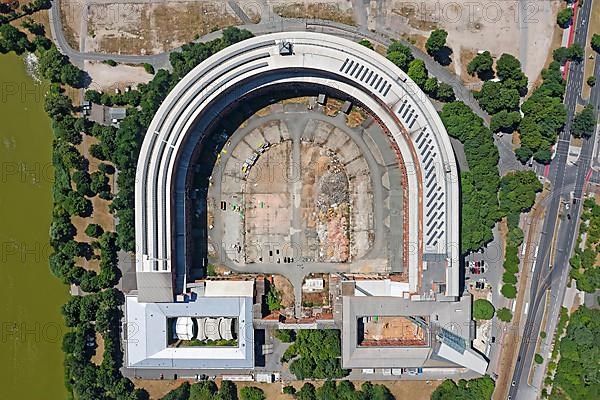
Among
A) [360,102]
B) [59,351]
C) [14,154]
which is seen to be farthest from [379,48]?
[59,351]

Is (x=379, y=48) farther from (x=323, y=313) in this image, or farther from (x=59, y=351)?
(x=59, y=351)

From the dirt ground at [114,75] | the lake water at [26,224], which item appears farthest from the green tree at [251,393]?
the dirt ground at [114,75]

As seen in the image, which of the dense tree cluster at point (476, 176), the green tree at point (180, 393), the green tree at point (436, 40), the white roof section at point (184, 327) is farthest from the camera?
the green tree at point (180, 393)

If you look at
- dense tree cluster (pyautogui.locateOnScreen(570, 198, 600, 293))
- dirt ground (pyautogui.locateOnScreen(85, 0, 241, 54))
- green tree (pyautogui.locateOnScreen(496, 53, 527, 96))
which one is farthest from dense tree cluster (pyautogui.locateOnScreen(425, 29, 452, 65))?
dense tree cluster (pyautogui.locateOnScreen(570, 198, 600, 293))

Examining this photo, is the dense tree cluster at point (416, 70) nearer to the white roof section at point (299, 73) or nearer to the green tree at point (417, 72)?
the green tree at point (417, 72)

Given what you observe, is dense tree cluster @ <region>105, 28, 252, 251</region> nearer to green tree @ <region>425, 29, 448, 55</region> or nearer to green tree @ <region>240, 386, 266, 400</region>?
green tree @ <region>425, 29, 448, 55</region>
